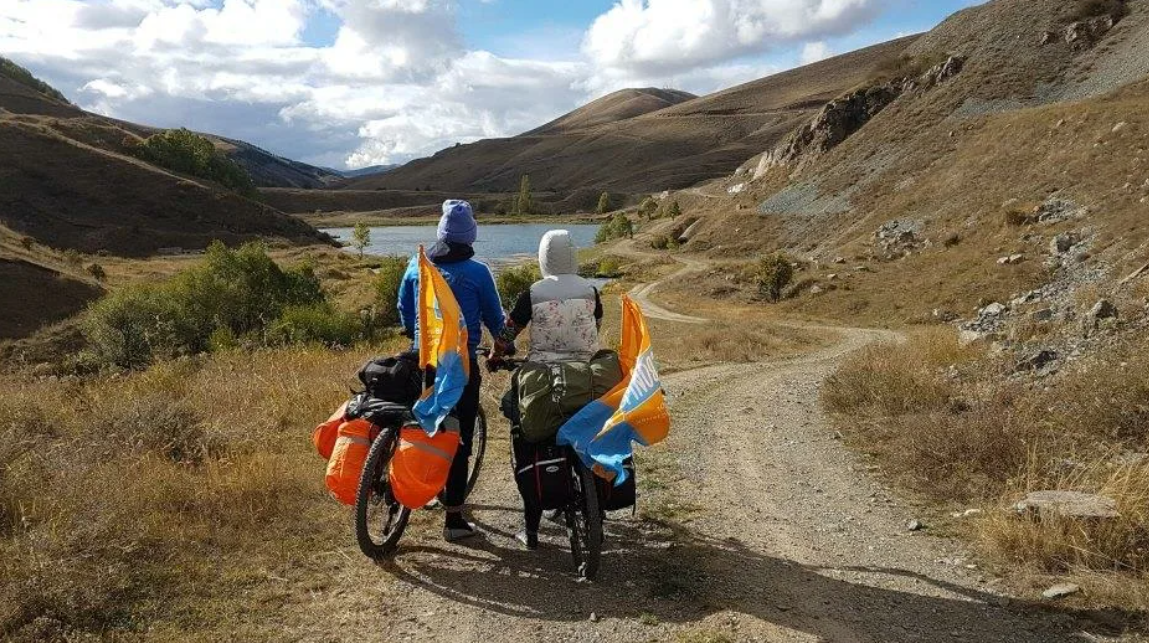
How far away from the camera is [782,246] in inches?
2359

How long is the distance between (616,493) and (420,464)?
1362 millimetres

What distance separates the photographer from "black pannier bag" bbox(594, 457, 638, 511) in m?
5.09

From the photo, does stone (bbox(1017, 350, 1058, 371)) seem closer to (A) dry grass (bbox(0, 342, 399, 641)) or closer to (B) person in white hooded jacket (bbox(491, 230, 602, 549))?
(B) person in white hooded jacket (bbox(491, 230, 602, 549))

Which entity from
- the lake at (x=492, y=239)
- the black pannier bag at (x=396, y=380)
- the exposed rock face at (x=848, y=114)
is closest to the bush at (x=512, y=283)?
the lake at (x=492, y=239)

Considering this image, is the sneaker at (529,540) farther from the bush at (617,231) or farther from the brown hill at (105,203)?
the bush at (617,231)

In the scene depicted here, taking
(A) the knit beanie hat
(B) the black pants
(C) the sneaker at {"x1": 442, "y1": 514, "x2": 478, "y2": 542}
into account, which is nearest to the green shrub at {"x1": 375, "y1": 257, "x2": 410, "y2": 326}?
(C) the sneaker at {"x1": 442, "y1": 514, "x2": 478, "y2": 542}

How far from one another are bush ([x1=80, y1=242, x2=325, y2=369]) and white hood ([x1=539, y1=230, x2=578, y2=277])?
73.1 feet

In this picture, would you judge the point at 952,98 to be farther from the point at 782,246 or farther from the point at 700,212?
→ the point at 700,212

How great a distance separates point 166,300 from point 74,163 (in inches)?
3394

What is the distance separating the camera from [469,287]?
17.9 ft

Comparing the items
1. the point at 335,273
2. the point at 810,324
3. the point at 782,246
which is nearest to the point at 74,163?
the point at 335,273

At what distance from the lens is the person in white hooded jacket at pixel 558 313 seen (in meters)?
5.33

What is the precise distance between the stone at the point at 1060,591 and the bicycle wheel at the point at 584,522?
9.73 ft

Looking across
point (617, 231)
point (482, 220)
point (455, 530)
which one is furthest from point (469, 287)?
point (482, 220)
